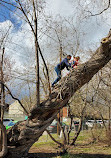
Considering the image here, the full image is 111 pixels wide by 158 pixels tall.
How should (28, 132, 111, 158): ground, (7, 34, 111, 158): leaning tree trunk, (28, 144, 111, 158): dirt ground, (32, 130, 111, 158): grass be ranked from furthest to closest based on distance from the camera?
1. (32, 130, 111, 158): grass
2. (28, 132, 111, 158): ground
3. (28, 144, 111, 158): dirt ground
4. (7, 34, 111, 158): leaning tree trunk

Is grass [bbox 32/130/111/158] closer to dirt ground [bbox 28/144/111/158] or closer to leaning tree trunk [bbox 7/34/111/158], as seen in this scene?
dirt ground [bbox 28/144/111/158]

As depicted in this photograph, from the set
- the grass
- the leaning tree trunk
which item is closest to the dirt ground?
the grass

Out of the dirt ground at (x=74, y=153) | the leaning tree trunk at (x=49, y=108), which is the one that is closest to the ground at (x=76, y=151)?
the dirt ground at (x=74, y=153)

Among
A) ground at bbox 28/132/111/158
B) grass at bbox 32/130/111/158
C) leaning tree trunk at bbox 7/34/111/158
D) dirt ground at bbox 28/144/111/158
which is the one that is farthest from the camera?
grass at bbox 32/130/111/158

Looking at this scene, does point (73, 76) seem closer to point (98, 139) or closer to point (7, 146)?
point (7, 146)

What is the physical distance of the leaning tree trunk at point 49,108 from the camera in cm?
460

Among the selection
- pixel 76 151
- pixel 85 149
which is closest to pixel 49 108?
pixel 76 151

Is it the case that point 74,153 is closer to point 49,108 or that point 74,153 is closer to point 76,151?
point 76,151

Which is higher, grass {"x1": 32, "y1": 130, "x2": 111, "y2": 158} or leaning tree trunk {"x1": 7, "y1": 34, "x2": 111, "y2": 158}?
leaning tree trunk {"x1": 7, "y1": 34, "x2": 111, "y2": 158}

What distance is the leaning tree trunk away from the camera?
460 centimetres

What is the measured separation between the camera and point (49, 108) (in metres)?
4.62

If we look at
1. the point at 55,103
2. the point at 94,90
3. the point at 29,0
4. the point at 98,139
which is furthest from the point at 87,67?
the point at 98,139

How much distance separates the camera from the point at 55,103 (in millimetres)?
4688

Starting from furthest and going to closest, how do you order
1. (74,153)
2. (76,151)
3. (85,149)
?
(85,149) → (76,151) → (74,153)
